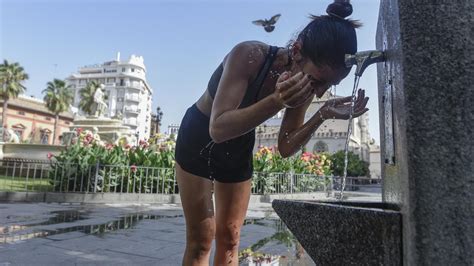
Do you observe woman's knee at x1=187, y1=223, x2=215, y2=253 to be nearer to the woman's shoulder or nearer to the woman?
the woman

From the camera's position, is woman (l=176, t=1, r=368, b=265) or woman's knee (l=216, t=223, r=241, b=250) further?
woman's knee (l=216, t=223, r=241, b=250)

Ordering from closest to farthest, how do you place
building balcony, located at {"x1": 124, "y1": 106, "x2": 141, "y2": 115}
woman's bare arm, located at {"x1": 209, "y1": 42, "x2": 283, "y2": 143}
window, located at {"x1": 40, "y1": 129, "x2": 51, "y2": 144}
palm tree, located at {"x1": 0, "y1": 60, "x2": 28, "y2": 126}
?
1. woman's bare arm, located at {"x1": 209, "y1": 42, "x2": 283, "y2": 143}
2. palm tree, located at {"x1": 0, "y1": 60, "x2": 28, "y2": 126}
3. window, located at {"x1": 40, "y1": 129, "x2": 51, "y2": 144}
4. building balcony, located at {"x1": 124, "y1": 106, "x2": 141, "y2": 115}

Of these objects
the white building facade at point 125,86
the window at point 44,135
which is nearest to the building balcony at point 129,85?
the white building facade at point 125,86

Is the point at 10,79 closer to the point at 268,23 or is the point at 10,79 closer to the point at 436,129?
the point at 268,23

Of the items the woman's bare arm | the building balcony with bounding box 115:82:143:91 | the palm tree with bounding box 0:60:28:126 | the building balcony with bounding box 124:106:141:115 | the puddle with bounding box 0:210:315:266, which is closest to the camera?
the woman's bare arm

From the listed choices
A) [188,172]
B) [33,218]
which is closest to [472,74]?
[188,172]

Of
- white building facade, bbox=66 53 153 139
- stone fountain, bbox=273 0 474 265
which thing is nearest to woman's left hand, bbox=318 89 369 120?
stone fountain, bbox=273 0 474 265

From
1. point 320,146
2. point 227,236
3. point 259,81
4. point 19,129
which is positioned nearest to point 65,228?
point 227,236

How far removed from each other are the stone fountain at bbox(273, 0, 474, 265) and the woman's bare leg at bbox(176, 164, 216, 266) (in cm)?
89

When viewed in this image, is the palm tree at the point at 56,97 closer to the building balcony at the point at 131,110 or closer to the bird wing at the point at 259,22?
the building balcony at the point at 131,110

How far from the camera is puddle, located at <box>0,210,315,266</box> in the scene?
139 inches

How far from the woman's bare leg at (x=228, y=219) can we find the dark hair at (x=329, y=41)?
93cm

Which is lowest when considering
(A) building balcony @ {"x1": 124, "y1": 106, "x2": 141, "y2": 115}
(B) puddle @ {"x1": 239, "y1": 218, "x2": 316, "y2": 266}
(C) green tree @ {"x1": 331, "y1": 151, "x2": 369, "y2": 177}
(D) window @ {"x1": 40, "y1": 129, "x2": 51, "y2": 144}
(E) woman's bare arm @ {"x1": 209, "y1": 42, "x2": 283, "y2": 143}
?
(B) puddle @ {"x1": 239, "y1": 218, "x2": 316, "y2": 266}

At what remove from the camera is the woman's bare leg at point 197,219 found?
6.59ft
